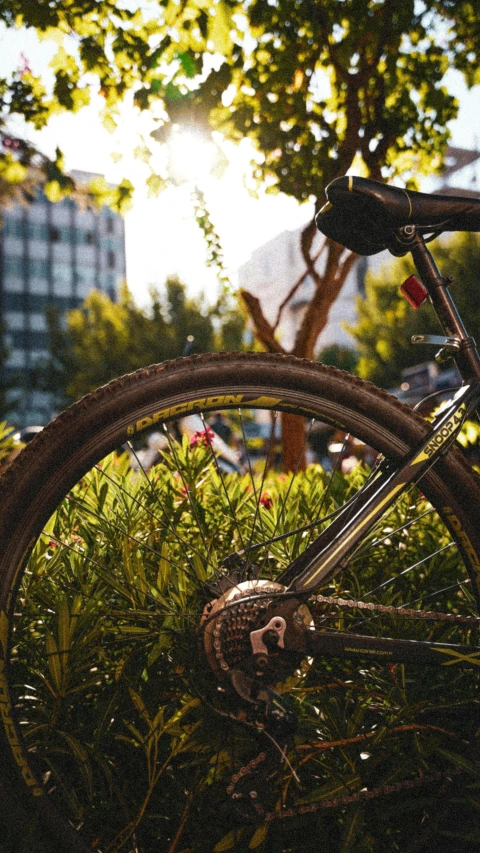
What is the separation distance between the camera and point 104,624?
1692 millimetres

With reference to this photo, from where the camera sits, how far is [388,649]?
1.56m

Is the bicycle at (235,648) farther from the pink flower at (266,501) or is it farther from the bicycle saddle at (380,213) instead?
the pink flower at (266,501)

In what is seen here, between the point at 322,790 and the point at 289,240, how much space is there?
69.7 metres

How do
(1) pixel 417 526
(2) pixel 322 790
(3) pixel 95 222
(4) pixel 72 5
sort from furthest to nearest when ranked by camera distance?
(3) pixel 95 222 → (4) pixel 72 5 → (1) pixel 417 526 → (2) pixel 322 790

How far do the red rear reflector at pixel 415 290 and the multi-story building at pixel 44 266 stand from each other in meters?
59.3

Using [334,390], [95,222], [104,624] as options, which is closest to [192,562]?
[104,624]

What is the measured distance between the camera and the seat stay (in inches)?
58.8

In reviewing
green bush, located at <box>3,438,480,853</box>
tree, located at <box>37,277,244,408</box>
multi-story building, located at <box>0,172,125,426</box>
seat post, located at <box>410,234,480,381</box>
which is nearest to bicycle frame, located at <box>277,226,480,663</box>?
seat post, located at <box>410,234,480,381</box>

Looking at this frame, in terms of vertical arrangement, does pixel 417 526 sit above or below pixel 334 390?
below

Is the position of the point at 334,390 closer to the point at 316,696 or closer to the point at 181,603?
the point at 181,603

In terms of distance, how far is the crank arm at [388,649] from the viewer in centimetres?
150

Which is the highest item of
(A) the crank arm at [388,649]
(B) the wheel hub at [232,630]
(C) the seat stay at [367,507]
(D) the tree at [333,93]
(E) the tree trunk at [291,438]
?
(D) the tree at [333,93]

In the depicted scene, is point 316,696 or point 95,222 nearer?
point 316,696

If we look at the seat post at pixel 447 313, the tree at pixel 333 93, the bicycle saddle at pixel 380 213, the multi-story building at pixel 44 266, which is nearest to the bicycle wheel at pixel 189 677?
the seat post at pixel 447 313
